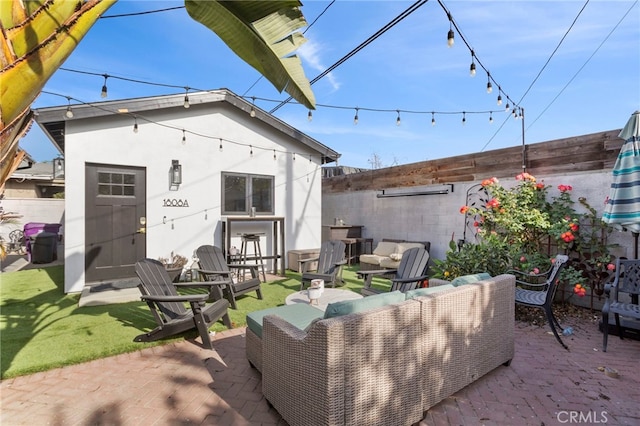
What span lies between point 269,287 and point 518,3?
22.8 ft

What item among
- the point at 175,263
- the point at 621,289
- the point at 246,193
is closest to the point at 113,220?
the point at 175,263

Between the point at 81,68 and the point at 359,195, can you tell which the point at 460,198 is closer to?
the point at 359,195

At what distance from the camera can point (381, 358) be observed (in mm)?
2105

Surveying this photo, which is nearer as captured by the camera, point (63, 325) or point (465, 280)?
point (465, 280)

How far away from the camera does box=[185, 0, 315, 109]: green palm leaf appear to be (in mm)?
1627

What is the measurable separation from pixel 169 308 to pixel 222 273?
4.22ft

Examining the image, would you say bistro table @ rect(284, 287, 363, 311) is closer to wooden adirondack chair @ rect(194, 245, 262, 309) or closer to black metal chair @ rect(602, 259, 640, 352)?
wooden adirondack chair @ rect(194, 245, 262, 309)

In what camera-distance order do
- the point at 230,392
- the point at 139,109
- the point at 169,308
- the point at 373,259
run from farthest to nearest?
the point at 373,259
the point at 139,109
the point at 169,308
the point at 230,392

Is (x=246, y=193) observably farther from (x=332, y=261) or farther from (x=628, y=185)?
(x=628, y=185)

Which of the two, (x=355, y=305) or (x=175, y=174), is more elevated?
(x=175, y=174)

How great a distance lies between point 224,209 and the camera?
25.2ft

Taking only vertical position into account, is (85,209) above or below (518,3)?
below

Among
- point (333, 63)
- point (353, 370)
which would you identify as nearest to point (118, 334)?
point (353, 370)

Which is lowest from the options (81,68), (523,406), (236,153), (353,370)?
(523,406)
